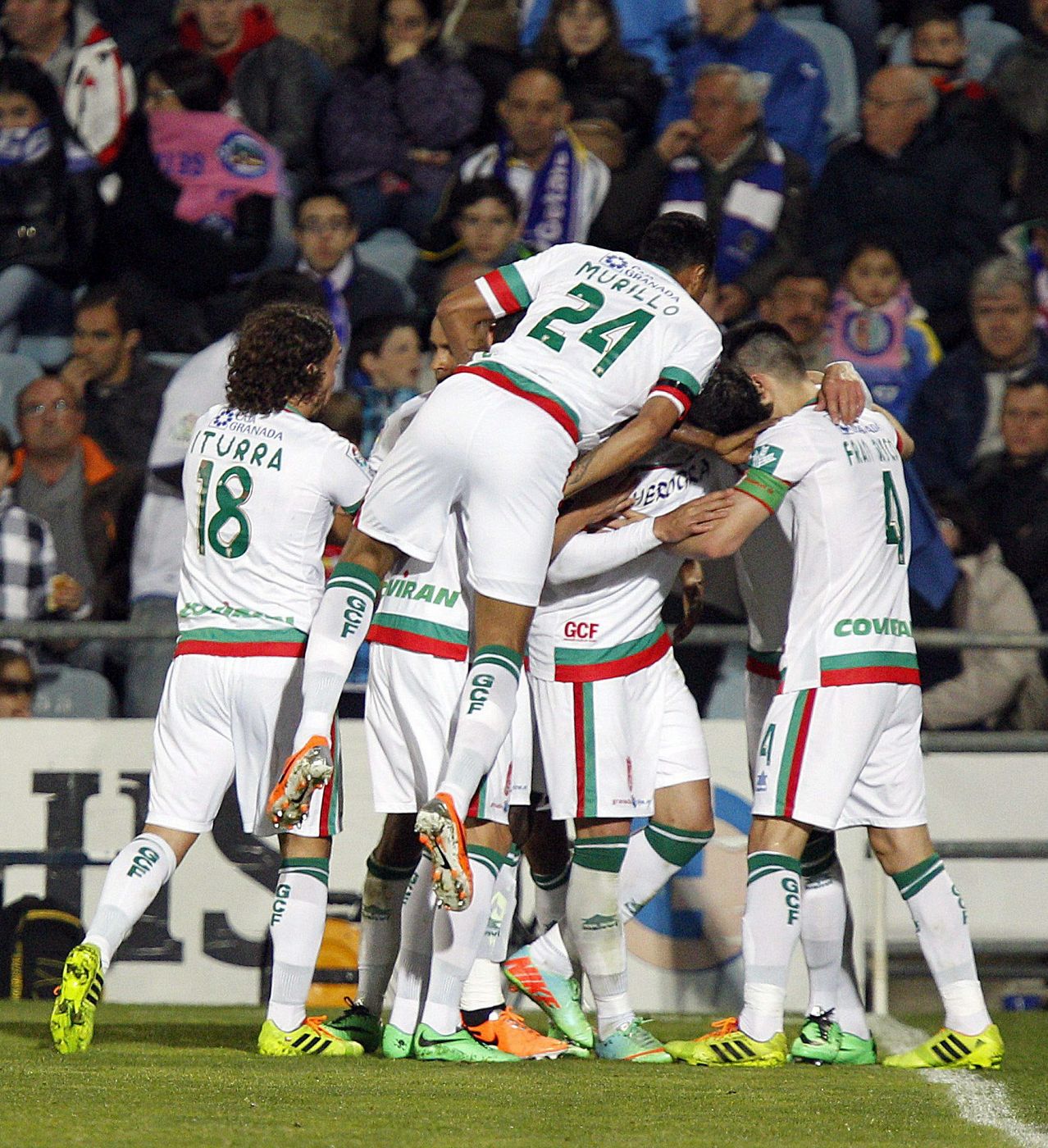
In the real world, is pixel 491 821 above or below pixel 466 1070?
above

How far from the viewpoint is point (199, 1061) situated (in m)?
4.56

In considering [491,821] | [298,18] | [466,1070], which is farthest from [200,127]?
[466,1070]

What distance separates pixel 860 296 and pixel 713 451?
438 cm

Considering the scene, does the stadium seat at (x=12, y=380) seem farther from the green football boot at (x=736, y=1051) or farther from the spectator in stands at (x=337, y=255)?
the green football boot at (x=736, y=1051)

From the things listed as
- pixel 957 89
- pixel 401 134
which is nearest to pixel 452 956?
pixel 401 134

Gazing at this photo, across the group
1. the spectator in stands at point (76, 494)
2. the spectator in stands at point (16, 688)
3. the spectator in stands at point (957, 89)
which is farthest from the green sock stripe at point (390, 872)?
the spectator in stands at point (957, 89)

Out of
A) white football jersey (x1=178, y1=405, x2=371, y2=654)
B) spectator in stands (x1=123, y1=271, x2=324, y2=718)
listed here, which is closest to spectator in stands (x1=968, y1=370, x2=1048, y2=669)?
spectator in stands (x1=123, y1=271, x2=324, y2=718)

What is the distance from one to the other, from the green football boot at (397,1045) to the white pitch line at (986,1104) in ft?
4.67

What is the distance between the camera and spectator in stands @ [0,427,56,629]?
7.58 m

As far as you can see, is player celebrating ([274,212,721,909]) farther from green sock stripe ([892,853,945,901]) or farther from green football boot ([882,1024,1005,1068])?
green football boot ([882,1024,1005,1068])

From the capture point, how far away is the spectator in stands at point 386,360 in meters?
8.59

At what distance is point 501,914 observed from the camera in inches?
199

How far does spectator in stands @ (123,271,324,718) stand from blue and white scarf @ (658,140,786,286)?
7.74ft

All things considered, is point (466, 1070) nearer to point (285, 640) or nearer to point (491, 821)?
point (491, 821)
